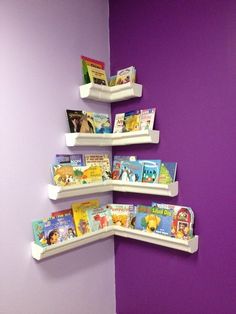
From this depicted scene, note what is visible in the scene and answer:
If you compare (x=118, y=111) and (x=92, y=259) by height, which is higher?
(x=118, y=111)

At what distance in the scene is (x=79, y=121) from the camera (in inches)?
65.1

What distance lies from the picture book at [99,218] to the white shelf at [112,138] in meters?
0.42

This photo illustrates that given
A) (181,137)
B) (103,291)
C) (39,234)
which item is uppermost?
(181,137)

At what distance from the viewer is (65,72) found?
162 centimetres

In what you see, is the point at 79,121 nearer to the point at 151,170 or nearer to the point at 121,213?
the point at 151,170

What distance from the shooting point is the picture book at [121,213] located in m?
1.77

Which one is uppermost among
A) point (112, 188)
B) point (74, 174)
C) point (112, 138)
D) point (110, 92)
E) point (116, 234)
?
point (110, 92)

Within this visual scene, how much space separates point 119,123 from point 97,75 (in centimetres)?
33

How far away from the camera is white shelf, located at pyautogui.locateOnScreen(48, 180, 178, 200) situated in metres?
1.51

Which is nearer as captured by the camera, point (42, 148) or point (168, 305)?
point (42, 148)

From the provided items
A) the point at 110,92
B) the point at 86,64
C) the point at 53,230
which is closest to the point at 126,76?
the point at 110,92
